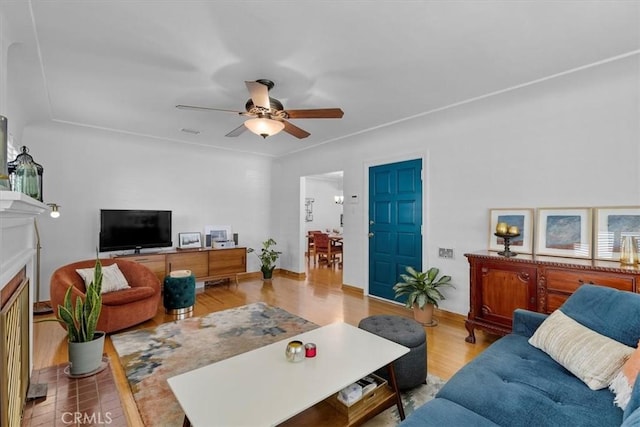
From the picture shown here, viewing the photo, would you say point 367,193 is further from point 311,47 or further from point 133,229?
point 133,229

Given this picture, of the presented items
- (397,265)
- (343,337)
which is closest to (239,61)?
(343,337)

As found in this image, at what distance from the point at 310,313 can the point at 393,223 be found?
1754 mm

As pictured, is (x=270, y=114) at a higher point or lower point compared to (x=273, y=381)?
higher

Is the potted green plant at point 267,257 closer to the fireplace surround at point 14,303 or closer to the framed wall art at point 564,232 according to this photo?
the fireplace surround at point 14,303

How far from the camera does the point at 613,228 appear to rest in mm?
2584

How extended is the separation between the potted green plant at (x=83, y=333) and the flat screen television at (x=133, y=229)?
2236 millimetres

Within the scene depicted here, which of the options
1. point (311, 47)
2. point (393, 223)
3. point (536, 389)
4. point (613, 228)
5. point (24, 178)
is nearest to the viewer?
point (536, 389)

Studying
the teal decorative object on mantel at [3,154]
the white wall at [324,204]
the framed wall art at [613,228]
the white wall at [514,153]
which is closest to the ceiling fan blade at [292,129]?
the white wall at [514,153]

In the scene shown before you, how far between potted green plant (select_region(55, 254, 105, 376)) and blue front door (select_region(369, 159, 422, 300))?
11.4 ft

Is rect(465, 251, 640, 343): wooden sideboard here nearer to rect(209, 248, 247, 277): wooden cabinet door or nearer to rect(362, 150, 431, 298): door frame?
rect(362, 150, 431, 298): door frame

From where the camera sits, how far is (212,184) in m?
5.70

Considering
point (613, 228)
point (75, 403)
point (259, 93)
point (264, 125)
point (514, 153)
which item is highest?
point (259, 93)

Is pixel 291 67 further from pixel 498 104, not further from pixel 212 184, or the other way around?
pixel 212 184

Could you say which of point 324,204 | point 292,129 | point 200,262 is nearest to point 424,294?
point 292,129
